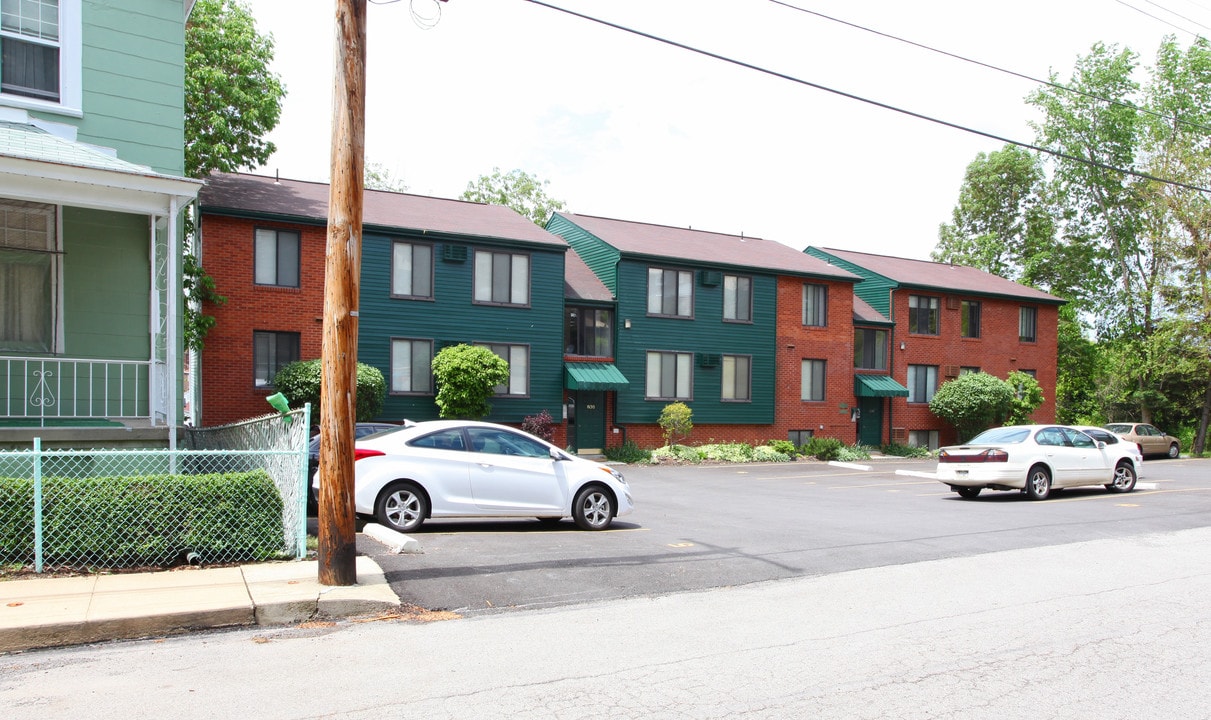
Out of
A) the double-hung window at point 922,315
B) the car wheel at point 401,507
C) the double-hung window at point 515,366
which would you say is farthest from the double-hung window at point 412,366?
the double-hung window at point 922,315

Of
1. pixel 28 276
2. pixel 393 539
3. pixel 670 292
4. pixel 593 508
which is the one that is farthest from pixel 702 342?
pixel 28 276

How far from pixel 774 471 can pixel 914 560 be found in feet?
53.8

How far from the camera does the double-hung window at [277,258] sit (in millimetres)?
24469

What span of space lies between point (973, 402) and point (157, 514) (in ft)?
107

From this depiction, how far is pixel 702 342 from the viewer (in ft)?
105

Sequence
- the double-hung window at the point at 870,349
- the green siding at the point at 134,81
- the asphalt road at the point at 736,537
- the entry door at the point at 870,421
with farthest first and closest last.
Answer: the double-hung window at the point at 870,349 → the entry door at the point at 870,421 → the green siding at the point at 134,81 → the asphalt road at the point at 736,537

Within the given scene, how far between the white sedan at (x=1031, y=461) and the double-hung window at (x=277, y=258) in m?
17.2

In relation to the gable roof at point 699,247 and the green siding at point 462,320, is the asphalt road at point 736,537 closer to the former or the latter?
the green siding at point 462,320

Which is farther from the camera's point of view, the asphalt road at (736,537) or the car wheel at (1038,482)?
the car wheel at (1038,482)

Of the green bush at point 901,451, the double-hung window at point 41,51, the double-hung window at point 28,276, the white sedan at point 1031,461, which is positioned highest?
the double-hung window at point 41,51

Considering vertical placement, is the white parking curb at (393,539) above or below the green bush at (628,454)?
above

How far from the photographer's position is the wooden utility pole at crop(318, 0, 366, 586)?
8359 millimetres

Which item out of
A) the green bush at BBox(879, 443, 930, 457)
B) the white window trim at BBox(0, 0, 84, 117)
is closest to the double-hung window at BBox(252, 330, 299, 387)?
the white window trim at BBox(0, 0, 84, 117)

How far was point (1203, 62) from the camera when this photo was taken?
50281 mm
